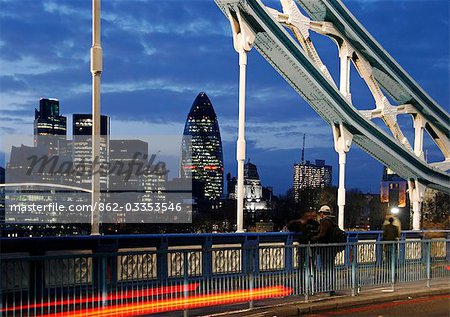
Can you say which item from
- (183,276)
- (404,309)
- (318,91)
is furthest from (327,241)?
(318,91)

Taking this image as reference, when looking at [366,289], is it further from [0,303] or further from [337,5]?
[337,5]

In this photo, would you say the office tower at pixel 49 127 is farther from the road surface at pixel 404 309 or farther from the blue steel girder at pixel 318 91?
the road surface at pixel 404 309

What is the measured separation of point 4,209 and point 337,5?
66088 mm

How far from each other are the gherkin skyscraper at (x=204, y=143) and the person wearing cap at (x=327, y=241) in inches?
5549

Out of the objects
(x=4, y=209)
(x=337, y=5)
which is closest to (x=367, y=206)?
(x=4, y=209)

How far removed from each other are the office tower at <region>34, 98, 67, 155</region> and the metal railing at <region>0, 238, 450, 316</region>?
2031 inches

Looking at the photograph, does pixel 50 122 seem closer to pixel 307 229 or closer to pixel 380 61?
pixel 380 61

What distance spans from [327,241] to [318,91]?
30.3 ft

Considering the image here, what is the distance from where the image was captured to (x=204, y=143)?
181625mm

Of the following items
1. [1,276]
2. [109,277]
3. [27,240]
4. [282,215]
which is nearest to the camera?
[1,276]

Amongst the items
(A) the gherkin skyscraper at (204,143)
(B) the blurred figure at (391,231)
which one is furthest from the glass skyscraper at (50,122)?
(A) the gherkin skyscraper at (204,143)

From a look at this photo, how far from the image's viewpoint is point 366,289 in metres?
14.4

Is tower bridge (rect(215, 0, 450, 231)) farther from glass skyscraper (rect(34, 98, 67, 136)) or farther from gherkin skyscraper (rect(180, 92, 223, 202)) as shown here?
gherkin skyscraper (rect(180, 92, 223, 202))

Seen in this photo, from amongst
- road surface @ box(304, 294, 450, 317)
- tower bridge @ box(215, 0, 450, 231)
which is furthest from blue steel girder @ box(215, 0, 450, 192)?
road surface @ box(304, 294, 450, 317)
